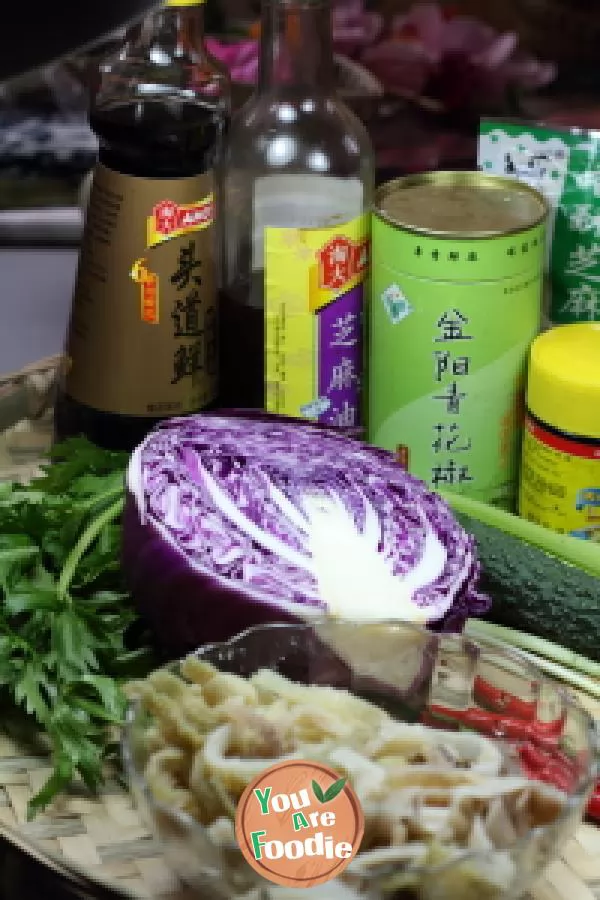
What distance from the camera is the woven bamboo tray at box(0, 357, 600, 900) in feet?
2.50

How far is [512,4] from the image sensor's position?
182 centimetres

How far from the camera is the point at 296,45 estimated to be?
1050mm

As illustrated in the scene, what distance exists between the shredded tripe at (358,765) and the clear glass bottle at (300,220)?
375 millimetres

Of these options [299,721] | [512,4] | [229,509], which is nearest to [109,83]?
[229,509]

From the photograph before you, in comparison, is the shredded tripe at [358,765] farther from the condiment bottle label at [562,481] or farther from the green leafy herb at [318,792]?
the condiment bottle label at [562,481]

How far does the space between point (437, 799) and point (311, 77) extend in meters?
0.58

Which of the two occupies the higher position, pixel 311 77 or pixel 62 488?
pixel 311 77

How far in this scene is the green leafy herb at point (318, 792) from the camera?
0.69m

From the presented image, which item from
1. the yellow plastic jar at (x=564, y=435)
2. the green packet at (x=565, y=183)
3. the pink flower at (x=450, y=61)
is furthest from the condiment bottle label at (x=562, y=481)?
the pink flower at (x=450, y=61)

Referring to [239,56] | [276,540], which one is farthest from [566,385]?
[239,56]

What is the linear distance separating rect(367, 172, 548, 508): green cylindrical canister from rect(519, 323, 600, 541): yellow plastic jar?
0.09ft

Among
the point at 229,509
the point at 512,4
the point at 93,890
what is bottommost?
the point at 93,890

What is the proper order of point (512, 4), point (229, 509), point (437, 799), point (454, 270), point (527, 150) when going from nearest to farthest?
point (437, 799) < point (229, 509) < point (454, 270) < point (527, 150) < point (512, 4)

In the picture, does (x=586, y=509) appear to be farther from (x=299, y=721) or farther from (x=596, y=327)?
(x=299, y=721)
